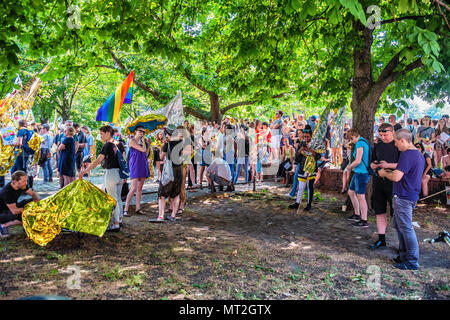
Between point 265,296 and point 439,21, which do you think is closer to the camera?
point 265,296

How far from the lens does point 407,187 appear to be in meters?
4.93

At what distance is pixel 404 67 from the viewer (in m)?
7.78

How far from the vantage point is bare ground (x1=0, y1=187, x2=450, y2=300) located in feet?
13.3

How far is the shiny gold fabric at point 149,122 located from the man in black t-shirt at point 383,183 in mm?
4457

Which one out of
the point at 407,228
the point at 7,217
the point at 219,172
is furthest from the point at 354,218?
the point at 7,217

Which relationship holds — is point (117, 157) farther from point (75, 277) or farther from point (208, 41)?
point (208, 41)

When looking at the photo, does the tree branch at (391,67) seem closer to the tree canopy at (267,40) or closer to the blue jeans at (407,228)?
the tree canopy at (267,40)

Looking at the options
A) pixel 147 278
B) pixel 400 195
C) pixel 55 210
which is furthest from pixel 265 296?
pixel 55 210

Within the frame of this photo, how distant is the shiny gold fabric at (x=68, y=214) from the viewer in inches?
208

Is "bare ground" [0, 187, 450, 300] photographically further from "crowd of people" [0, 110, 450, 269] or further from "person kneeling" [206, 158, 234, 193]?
"person kneeling" [206, 158, 234, 193]

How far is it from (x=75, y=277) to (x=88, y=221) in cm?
124

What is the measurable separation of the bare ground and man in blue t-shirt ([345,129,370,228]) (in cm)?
34

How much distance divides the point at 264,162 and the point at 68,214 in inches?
418

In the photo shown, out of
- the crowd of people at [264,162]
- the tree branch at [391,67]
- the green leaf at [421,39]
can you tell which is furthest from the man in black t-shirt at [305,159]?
the green leaf at [421,39]
